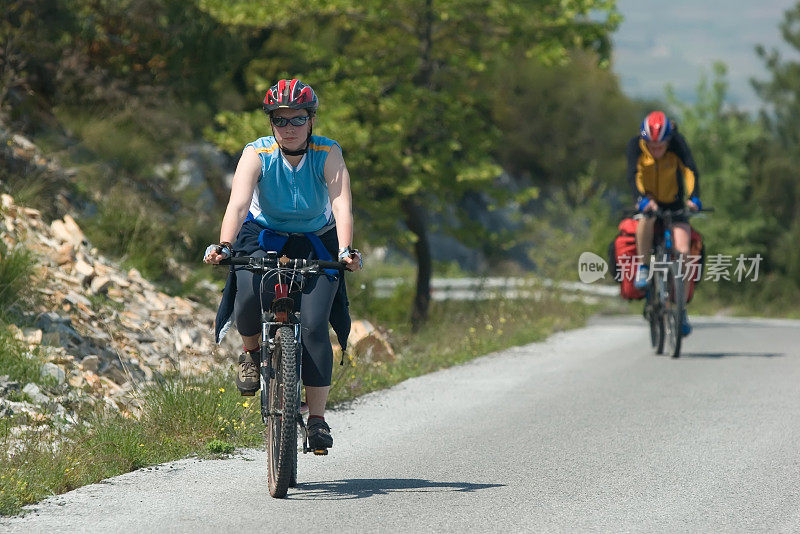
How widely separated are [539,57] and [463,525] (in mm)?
15927

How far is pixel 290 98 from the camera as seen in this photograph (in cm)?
621

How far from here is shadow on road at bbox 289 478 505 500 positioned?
627 cm

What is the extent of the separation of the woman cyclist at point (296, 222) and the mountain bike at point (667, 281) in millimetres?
7055

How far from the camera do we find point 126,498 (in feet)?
19.8

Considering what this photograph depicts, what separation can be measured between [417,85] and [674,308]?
10.3 m

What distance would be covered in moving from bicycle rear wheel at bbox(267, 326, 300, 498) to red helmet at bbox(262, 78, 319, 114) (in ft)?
3.70

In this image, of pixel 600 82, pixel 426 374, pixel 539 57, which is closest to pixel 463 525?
pixel 426 374

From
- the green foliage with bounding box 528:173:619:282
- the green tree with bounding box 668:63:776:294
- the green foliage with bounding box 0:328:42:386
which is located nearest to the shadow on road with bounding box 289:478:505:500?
the green foliage with bounding box 0:328:42:386

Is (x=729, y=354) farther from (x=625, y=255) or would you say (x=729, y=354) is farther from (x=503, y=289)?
(x=503, y=289)

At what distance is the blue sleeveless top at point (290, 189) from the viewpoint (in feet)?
20.8

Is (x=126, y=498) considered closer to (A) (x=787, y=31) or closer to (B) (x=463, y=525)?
(B) (x=463, y=525)

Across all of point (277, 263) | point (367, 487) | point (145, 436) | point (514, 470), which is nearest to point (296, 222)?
point (277, 263)

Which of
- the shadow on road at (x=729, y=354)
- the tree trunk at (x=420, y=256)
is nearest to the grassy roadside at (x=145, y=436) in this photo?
the shadow on road at (x=729, y=354)

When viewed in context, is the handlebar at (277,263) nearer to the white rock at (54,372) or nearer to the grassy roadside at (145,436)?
the grassy roadside at (145,436)
